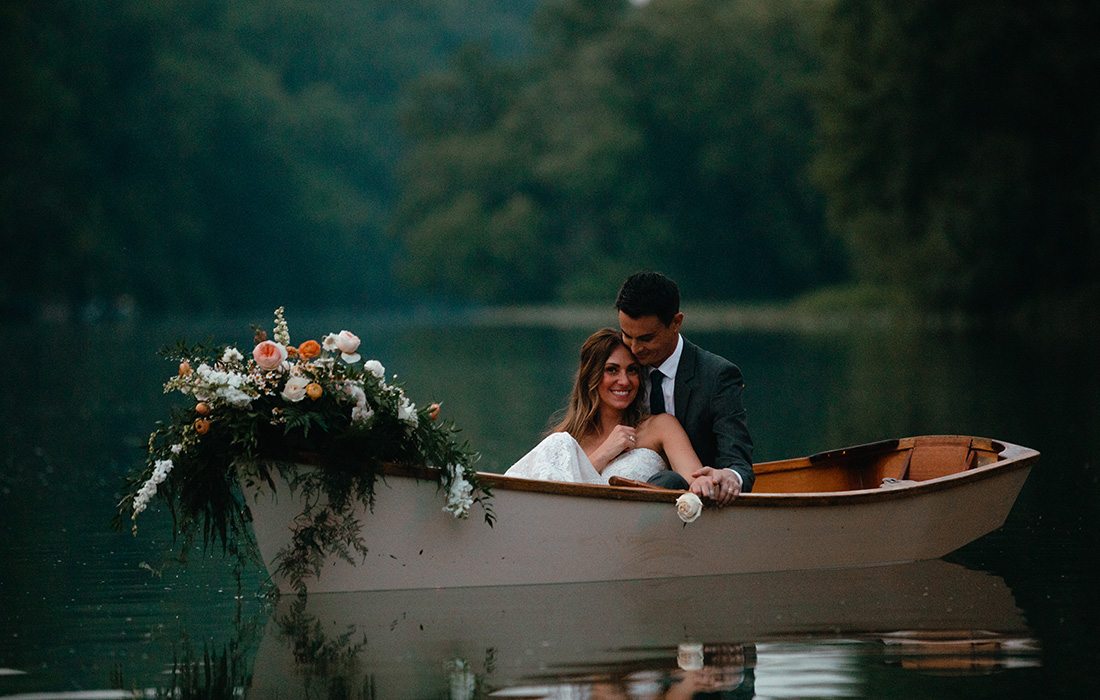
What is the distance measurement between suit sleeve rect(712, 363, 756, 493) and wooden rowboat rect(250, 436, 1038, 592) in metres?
0.26

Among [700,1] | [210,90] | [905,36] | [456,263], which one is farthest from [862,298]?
[210,90]

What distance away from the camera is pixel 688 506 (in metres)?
8.27

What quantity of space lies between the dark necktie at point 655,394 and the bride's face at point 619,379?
0.42ft

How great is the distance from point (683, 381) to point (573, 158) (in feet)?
204

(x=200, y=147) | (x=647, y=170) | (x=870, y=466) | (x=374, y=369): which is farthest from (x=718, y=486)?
(x=200, y=147)

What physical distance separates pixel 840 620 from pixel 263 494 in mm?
2625

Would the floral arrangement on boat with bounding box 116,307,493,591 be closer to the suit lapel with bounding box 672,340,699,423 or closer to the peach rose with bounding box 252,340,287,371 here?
the peach rose with bounding box 252,340,287,371

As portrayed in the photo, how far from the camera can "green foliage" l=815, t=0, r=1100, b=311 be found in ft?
115

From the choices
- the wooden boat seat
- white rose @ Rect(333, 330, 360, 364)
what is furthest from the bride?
the wooden boat seat

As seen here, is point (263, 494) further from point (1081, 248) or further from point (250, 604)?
point (1081, 248)

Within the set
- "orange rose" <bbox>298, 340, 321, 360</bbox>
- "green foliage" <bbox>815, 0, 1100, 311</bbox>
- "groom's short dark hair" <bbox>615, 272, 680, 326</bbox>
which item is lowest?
"orange rose" <bbox>298, 340, 321, 360</bbox>

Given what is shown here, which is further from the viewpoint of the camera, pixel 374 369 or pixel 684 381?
pixel 684 381

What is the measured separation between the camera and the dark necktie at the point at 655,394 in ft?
29.4

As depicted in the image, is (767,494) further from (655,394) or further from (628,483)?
(655,394)
